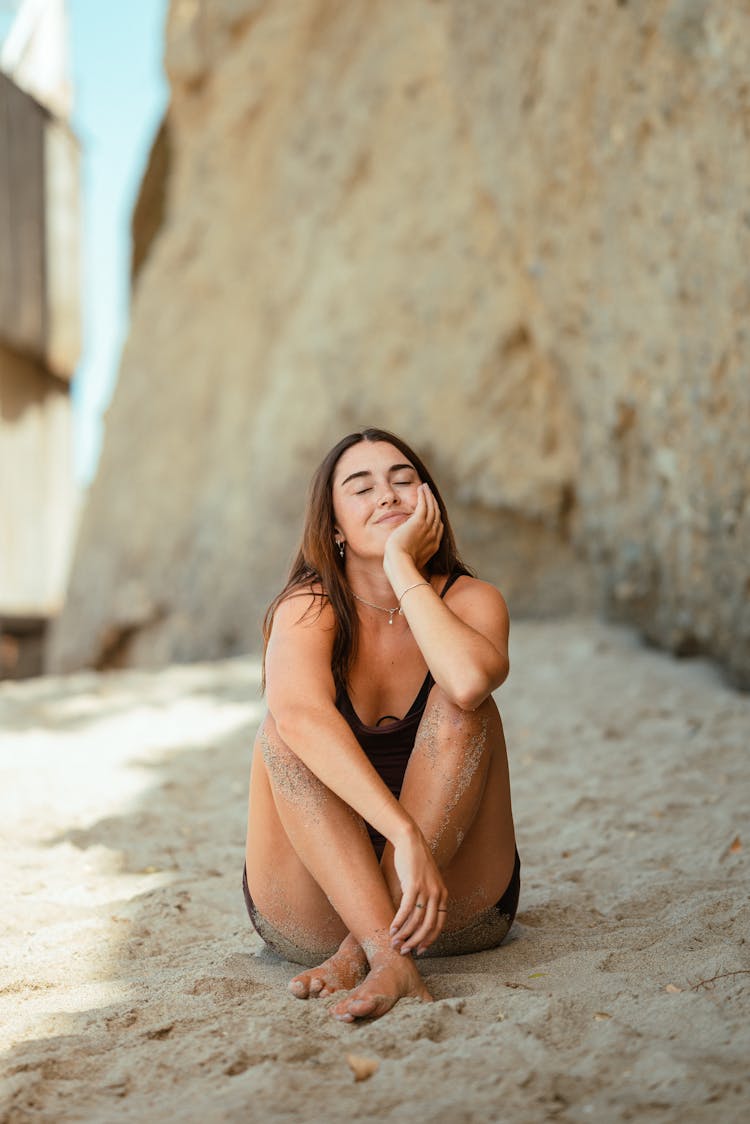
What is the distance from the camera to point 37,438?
1102 cm

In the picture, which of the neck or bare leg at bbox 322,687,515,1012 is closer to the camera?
bare leg at bbox 322,687,515,1012

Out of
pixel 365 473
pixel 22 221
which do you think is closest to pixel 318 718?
pixel 365 473

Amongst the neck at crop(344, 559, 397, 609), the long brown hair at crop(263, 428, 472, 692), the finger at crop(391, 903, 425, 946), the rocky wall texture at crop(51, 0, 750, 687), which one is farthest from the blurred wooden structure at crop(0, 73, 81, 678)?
the finger at crop(391, 903, 425, 946)

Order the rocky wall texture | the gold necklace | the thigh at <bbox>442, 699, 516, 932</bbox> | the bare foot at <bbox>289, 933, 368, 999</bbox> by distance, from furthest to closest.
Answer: the rocky wall texture → the gold necklace → the thigh at <bbox>442, 699, 516, 932</bbox> → the bare foot at <bbox>289, 933, 368, 999</bbox>

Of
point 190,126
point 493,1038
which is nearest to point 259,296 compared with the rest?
point 190,126

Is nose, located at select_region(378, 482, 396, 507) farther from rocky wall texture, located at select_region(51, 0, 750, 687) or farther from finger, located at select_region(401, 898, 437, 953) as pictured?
rocky wall texture, located at select_region(51, 0, 750, 687)

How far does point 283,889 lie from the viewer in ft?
6.53

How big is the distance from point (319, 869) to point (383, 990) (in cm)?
26

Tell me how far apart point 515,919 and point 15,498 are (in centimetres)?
922

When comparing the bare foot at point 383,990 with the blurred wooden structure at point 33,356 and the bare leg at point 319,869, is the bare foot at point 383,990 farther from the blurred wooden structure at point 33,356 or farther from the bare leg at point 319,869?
the blurred wooden structure at point 33,356

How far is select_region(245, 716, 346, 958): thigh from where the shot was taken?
1975 millimetres

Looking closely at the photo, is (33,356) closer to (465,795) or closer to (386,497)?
(386,497)

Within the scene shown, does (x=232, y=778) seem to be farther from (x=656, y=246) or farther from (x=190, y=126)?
(x=190, y=126)

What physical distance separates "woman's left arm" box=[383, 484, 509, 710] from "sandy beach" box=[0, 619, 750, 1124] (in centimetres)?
49
